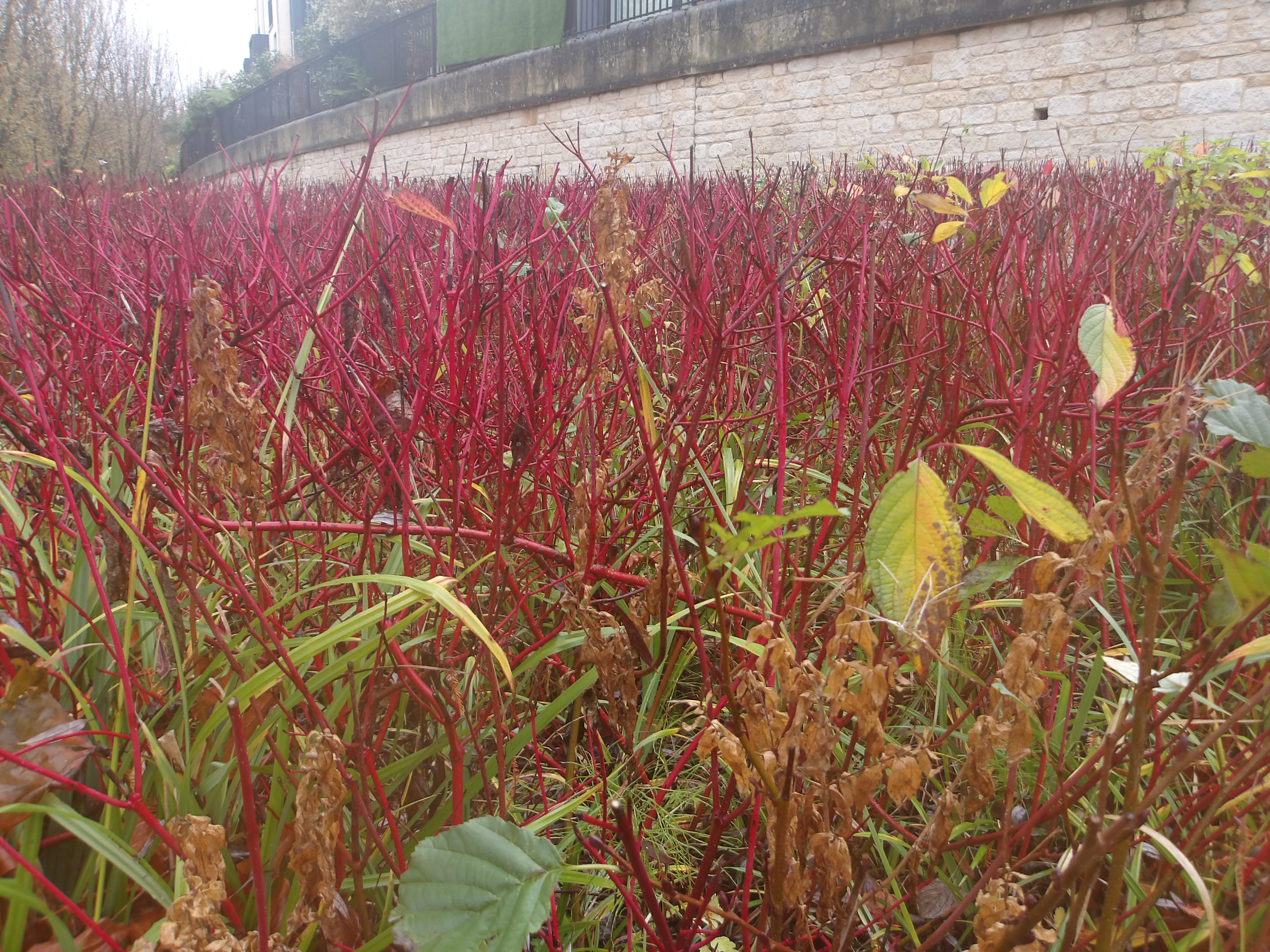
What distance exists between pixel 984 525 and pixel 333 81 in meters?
29.2

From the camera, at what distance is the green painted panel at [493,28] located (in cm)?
1564

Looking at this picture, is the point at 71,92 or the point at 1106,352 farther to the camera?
the point at 71,92

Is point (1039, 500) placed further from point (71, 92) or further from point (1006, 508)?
point (71, 92)

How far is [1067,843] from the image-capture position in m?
1.16

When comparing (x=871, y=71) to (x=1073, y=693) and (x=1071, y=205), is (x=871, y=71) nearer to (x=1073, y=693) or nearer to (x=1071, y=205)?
(x=1071, y=205)

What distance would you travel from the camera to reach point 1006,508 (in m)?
0.80

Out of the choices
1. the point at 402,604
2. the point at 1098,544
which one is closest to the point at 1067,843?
the point at 1098,544

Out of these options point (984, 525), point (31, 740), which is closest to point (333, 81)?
point (31, 740)

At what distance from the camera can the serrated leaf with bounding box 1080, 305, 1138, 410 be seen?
2.39 feet

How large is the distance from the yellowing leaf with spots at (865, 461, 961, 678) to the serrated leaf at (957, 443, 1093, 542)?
5cm

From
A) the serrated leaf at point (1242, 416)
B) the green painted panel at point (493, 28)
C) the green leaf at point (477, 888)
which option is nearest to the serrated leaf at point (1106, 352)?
the serrated leaf at point (1242, 416)

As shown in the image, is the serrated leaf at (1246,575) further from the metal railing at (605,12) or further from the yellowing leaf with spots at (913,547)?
the metal railing at (605,12)

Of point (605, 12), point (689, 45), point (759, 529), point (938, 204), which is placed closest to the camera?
point (759, 529)

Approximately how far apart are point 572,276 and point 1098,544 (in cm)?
105
